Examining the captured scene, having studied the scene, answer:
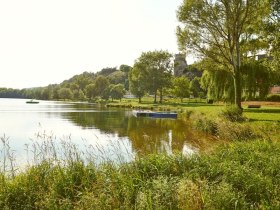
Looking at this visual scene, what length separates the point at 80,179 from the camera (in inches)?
354

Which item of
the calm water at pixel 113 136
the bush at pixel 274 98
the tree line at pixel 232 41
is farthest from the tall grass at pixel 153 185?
the bush at pixel 274 98

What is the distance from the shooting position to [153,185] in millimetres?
7871

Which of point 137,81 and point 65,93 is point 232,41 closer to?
point 137,81

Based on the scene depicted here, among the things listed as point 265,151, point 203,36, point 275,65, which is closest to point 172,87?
point 203,36

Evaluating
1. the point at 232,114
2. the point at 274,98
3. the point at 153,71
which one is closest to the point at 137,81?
the point at 153,71

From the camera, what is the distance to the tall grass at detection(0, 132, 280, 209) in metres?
7.03

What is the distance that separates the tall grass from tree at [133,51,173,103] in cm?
7994

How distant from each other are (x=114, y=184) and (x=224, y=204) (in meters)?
3.00

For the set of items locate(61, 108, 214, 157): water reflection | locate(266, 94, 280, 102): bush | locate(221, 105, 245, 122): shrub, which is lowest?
locate(61, 108, 214, 157): water reflection

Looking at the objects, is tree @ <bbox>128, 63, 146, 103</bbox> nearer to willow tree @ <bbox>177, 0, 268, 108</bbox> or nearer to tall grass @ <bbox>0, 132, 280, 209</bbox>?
willow tree @ <bbox>177, 0, 268, 108</bbox>

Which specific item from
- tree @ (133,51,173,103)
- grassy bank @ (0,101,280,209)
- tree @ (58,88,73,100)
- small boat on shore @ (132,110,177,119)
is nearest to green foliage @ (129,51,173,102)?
tree @ (133,51,173,103)

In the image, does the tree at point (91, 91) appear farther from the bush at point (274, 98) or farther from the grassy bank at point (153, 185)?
the grassy bank at point (153, 185)

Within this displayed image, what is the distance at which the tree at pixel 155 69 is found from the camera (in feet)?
296

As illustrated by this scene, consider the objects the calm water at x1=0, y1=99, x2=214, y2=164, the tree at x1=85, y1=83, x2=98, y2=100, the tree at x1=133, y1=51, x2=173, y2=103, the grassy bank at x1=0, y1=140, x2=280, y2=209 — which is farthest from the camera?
the tree at x1=85, y1=83, x2=98, y2=100
